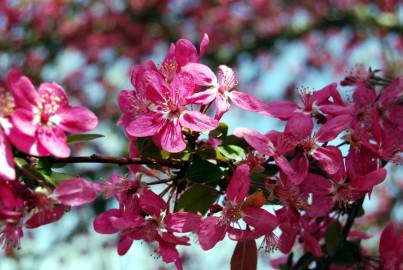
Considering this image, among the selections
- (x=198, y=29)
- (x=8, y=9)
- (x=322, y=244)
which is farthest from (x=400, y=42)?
(x=322, y=244)

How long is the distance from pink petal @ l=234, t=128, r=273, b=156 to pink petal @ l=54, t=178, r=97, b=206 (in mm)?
350

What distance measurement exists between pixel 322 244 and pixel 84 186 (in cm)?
79

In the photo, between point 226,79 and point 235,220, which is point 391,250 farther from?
point 226,79

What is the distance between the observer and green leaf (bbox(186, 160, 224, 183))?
1.23 m

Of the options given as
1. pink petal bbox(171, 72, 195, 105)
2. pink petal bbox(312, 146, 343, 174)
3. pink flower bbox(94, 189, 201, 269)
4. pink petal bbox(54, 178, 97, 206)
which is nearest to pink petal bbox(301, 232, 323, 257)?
pink petal bbox(312, 146, 343, 174)

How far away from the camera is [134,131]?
1232mm

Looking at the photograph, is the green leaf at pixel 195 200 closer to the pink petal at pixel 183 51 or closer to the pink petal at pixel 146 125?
the pink petal at pixel 146 125

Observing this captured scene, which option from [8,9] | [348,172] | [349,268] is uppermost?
[348,172]

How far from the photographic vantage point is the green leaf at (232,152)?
130 centimetres

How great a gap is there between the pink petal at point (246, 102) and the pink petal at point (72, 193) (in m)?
0.42

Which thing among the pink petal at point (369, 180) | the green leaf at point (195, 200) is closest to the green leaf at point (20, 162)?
the green leaf at point (195, 200)

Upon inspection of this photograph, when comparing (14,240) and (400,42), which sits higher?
(14,240)

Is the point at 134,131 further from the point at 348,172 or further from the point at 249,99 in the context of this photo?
the point at 348,172

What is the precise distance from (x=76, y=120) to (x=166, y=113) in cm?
19
